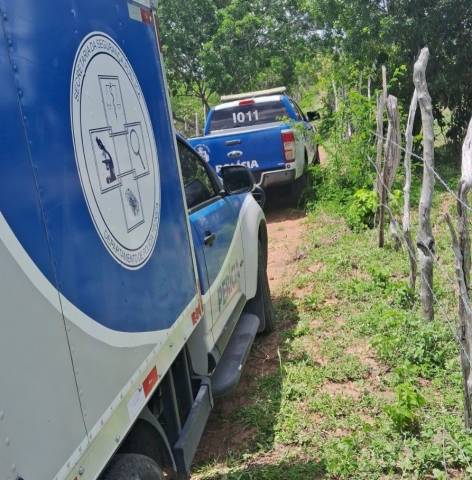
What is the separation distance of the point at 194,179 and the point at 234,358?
114 centimetres

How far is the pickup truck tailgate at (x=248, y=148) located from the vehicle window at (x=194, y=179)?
4.68 m

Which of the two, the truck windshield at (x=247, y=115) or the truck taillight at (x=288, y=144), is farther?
the truck windshield at (x=247, y=115)

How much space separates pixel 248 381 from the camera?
172 inches

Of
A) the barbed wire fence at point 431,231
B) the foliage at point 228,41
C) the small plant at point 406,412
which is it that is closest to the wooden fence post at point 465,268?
the barbed wire fence at point 431,231

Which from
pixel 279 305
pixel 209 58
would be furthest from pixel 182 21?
pixel 279 305

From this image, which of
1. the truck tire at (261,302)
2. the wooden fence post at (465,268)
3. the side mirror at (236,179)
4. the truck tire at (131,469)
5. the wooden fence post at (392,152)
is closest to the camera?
the truck tire at (131,469)

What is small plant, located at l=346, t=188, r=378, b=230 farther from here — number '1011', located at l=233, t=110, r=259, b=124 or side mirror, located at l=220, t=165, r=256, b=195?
side mirror, located at l=220, t=165, r=256, b=195

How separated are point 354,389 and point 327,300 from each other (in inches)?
62.6

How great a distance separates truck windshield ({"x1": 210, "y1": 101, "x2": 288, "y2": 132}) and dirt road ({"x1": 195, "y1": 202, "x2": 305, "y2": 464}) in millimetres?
3053

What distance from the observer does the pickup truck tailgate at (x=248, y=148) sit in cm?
880

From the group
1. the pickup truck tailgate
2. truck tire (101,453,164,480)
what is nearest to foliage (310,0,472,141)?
the pickup truck tailgate

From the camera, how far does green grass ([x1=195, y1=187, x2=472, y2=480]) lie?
3.15m

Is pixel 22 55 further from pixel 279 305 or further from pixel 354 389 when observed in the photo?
pixel 279 305

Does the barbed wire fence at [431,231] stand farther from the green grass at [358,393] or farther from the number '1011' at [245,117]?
the number '1011' at [245,117]
